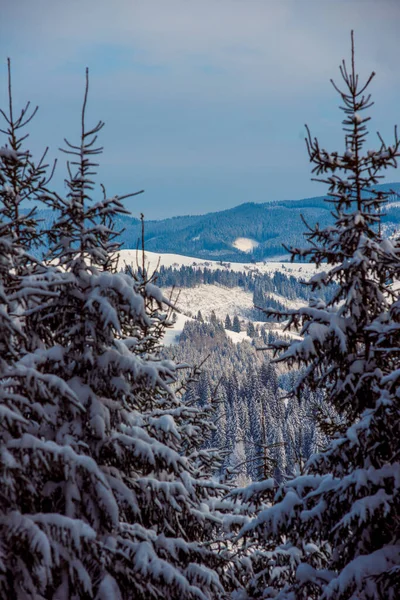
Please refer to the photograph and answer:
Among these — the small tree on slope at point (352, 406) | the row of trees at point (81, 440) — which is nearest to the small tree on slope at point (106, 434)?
the row of trees at point (81, 440)

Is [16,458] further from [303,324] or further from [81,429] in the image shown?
[303,324]

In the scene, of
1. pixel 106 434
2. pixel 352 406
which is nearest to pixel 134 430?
pixel 106 434

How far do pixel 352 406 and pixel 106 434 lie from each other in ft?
12.7

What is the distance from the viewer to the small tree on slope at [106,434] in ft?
22.2

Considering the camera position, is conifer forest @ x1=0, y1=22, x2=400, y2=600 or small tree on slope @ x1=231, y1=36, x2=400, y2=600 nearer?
conifer forest @ x1=0, y1=22, x2=400, y2=600

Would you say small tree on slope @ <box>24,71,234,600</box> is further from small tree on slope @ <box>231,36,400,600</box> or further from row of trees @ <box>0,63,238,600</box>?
small tree on slope @ <box>231,36,400,600</box>

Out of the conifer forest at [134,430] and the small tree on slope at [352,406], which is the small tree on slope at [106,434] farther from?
the small tree on slope at [352,406]

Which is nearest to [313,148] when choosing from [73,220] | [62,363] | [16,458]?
[73,220]

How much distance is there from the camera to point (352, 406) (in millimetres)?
8859

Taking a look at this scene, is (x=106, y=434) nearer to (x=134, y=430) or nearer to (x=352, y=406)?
(x=134, y=430)

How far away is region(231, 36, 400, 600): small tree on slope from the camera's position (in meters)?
7.49

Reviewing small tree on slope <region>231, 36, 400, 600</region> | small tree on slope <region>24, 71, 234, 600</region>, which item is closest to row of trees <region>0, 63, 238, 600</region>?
small tree on slope <region>24, 71, 234, 600</region>

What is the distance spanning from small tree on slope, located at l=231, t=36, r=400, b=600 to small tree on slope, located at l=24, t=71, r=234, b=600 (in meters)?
1.62

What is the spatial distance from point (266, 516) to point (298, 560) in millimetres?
2884
